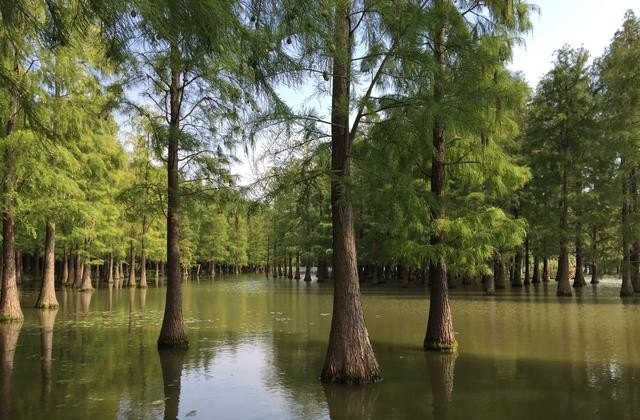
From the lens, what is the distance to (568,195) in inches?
1328

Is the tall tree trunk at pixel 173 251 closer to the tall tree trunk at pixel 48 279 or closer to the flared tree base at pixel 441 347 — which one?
the flared tree base at pixel 441 347

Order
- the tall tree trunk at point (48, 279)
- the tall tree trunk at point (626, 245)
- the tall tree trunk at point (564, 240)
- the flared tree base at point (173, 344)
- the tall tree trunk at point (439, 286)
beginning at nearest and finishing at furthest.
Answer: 1. the tall tree trunk at point (439, 286)
2. the flared tree base at point (173, 344)
3. the tall tree trunk at point (48, 279)
4. the tall tree trunk at point (626, 245)
5. the tall tree trunk at point (564, 240)

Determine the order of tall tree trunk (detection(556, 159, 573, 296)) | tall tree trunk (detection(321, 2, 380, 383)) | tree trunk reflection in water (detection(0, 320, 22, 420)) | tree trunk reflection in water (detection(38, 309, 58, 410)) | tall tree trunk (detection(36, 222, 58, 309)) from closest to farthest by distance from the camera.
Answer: tree trunk reflection in water (detection(0, 320, 22, 420)) → tree trunk reflection in water (detection(38, 309, 58, 410)) → tall tree trunk (detection(321, 2, 380, 383)) → tall tree trunk (detection(36, 222, 58, 309)) → tall tree trunk (detection(556, 159, 573, 296))

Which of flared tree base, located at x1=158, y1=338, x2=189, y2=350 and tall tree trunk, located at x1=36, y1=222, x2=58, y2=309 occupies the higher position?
tall tree trunk, located at x1=36, y1=222, x2=58, y2=309

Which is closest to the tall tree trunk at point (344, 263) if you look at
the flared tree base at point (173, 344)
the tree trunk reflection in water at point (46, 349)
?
the tree trunk reflection in water at point (46, 349)

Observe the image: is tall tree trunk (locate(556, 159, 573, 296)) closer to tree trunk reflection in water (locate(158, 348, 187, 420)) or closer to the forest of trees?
the forest of trees

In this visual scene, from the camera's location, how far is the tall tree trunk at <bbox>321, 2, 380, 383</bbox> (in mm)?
10367

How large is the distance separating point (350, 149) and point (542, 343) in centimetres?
855

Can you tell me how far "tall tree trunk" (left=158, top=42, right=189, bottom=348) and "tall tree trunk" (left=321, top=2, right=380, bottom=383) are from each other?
18.2 ft

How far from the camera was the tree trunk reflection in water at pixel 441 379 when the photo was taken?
8867 millimetres

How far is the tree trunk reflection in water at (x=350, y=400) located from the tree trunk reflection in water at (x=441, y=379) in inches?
41.5

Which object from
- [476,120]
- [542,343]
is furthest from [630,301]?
[476,120]

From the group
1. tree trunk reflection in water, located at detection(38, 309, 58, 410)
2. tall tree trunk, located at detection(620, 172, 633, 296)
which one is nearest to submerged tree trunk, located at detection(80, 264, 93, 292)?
tree trunk reflection in water, located at detection(38, 309, 58, 410)

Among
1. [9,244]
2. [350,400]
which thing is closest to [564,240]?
[350,400]
